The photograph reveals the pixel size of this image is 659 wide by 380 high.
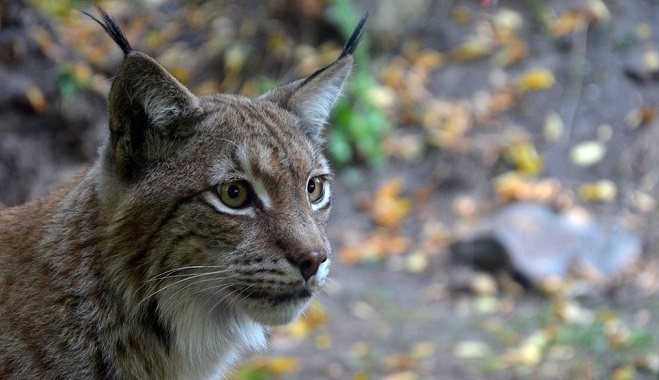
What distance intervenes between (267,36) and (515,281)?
16.4 ft

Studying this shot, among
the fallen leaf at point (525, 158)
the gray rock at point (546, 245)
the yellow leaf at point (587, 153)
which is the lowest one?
the gray rock at point (546, 245)

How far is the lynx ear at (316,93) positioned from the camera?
14.0 feet

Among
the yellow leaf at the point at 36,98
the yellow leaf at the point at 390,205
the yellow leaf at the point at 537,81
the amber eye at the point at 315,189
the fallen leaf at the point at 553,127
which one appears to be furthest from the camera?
the yellow leaf at the point at 537,81

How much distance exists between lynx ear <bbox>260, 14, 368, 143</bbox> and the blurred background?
132 inches

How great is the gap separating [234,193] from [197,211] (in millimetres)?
182

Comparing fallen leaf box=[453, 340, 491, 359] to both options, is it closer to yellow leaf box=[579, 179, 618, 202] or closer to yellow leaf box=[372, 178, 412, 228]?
yellow leaf box=[372, 178, 412, 228]

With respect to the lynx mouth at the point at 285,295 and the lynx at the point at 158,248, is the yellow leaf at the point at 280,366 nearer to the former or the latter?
the lynx at the point at 158,248

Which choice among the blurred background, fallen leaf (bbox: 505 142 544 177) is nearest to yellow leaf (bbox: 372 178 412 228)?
the blurred background

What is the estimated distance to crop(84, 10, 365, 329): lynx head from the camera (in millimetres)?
3549

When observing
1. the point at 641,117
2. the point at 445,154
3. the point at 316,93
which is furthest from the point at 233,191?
the point at 641,117

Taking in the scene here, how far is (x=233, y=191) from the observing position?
3.66m

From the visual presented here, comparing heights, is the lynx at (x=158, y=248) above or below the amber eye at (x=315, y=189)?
below

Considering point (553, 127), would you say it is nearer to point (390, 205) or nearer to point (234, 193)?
point (390, 205)

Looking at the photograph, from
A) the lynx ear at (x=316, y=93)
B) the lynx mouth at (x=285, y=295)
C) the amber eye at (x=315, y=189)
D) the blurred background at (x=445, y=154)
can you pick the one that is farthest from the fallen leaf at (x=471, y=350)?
the lynx mouth at (x=285, y=295)
